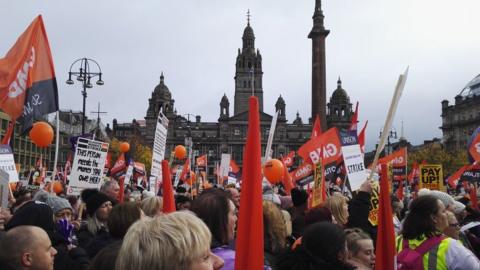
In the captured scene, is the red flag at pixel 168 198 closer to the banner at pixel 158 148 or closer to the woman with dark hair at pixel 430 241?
the woman with dark hair at pixel 430 241

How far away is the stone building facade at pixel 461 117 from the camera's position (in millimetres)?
73875

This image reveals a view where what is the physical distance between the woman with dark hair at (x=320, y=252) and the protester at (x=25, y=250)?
1.45 m

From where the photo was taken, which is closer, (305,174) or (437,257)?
(437,257)

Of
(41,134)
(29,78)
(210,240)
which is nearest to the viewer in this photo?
(210,240)

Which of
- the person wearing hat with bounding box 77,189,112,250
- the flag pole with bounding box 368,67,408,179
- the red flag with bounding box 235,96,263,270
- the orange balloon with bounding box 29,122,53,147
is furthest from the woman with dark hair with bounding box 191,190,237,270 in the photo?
the orange balloon with bounding box 29,122,53,147

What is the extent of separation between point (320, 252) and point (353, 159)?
621cm

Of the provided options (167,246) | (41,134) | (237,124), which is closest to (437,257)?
(167,246)

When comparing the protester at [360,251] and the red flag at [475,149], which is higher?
the red flag at [475,149]

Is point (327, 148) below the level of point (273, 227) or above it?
above

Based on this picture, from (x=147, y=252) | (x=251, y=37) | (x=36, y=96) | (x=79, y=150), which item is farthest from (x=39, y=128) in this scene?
(x=251, y=37)

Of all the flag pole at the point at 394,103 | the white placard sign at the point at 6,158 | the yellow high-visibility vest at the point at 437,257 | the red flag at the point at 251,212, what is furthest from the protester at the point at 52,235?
the white placard sign at the point at 6,158

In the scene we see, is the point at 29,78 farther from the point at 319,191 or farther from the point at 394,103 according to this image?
the point at 394,103

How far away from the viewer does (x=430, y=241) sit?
146 inches

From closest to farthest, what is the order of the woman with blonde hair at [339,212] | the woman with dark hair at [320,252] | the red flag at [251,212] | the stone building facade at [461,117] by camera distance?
the red flag at [251,212], the woman with dark hair at [320,252], the woman with blonde hair at [339,212], the stone building facade at [461,117]
